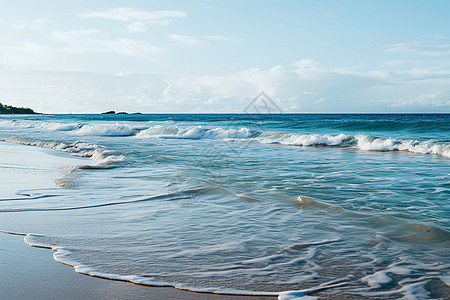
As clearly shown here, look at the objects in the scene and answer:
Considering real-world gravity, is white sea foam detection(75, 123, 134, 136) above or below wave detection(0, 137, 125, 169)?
above

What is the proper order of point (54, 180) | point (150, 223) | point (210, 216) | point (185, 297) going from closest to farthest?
point (185, 297)
point (150, 223)
point (210, 216)
point (54, 180)

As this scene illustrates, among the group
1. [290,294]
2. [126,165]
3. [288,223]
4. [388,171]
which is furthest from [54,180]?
[388,171]

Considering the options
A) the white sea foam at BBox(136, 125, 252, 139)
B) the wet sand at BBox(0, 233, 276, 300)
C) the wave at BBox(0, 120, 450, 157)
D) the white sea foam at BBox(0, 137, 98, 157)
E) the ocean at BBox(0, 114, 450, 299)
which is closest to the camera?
the wet sand at BBox(0, 233, 276, 300)

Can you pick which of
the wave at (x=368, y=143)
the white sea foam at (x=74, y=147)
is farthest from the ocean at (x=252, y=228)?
the wave at (x=368, y=143)

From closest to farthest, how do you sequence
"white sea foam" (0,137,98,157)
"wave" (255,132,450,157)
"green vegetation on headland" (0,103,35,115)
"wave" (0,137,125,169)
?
"wave" (0,137,125,169) < "white sea foam" (0,137,98,157) < "wave" (255,132,450,157) < "green vegetation on headland" (0,103,35,115)

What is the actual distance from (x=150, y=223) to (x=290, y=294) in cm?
258

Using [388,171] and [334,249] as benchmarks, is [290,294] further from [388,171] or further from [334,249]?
[388,171]

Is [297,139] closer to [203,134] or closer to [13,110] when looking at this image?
[203,134]

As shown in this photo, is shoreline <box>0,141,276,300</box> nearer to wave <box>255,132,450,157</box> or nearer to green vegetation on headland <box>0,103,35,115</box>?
wave <box>255,132,450,157</box>

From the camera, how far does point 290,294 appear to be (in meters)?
3.13

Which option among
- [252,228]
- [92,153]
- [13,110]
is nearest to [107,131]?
[92,153]

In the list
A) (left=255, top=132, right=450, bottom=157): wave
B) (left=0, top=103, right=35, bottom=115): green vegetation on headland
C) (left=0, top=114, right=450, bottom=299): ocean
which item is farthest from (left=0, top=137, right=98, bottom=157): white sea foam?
(left=0, top=103, right=35, bottom=115): green vegetation on headland

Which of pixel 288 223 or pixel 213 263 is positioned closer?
pixel 213 263

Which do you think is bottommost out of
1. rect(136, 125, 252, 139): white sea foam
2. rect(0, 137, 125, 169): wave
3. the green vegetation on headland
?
rect(0, 137, 125, 169): wave
